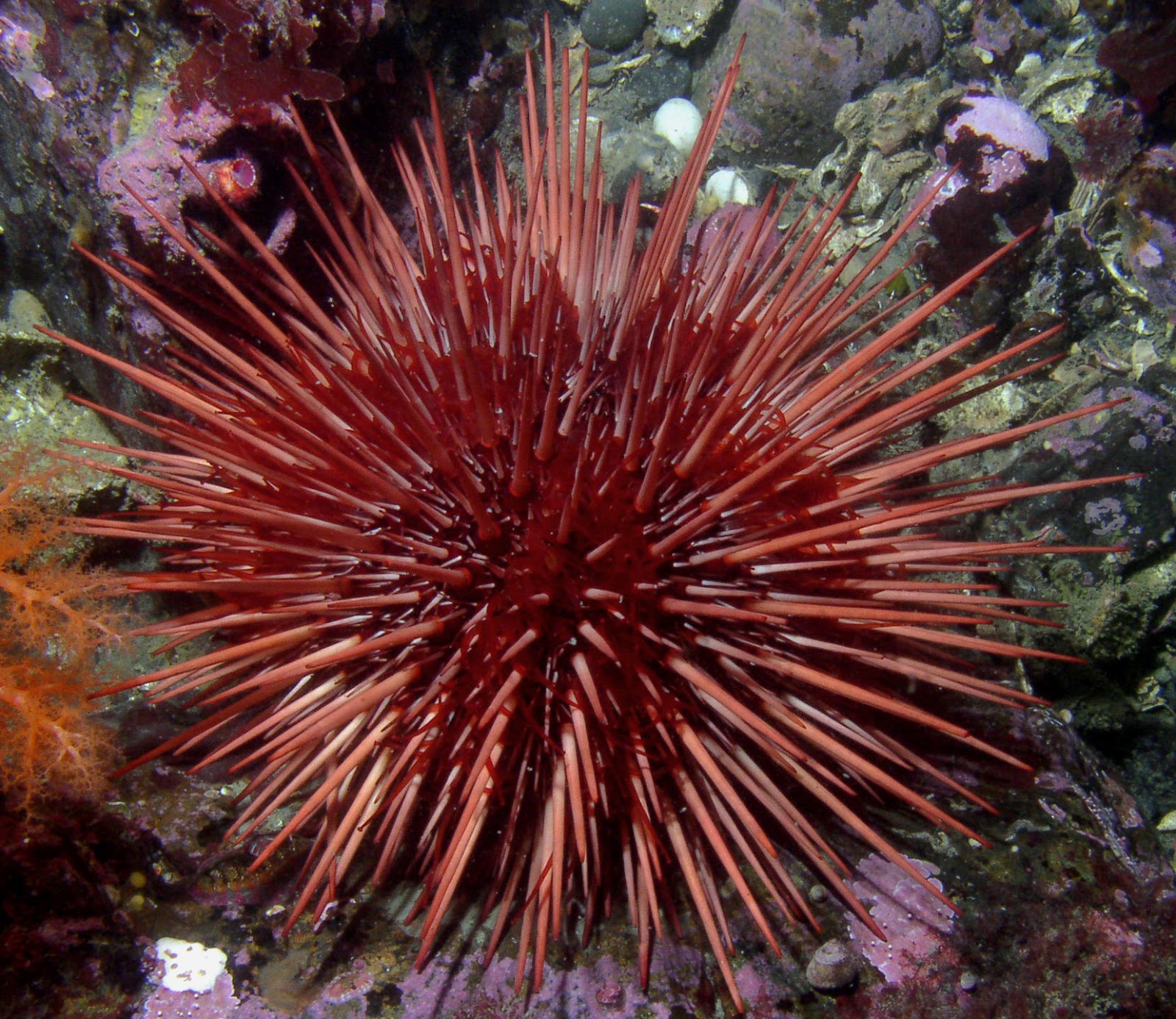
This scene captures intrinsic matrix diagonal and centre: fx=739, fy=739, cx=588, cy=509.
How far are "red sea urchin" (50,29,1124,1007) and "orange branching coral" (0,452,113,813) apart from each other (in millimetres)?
299

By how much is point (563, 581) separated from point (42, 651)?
5.69 ft

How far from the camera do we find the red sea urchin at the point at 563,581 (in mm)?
1769

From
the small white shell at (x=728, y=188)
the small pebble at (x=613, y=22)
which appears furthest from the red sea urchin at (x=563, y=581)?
the small pebble at (x=613, y=22)

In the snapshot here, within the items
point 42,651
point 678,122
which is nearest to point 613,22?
point 678,122

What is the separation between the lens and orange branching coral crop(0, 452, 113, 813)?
78.2 inches

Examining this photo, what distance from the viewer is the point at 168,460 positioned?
2293 millimetres

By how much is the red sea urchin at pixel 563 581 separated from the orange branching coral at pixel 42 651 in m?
0.30

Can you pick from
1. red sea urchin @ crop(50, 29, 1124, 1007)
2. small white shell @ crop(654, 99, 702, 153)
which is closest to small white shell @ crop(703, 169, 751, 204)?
small white shell @ crop(654, 99, 702, 153)

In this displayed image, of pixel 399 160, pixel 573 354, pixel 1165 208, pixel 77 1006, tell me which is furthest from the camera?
pixel 1165 208

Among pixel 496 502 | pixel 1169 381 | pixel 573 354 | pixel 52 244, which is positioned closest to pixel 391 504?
pixel 496 502

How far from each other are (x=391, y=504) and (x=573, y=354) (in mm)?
725

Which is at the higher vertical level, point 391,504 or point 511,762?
point 391,504

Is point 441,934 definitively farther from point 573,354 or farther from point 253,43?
point 253,43

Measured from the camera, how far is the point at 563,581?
1807 millimetres
